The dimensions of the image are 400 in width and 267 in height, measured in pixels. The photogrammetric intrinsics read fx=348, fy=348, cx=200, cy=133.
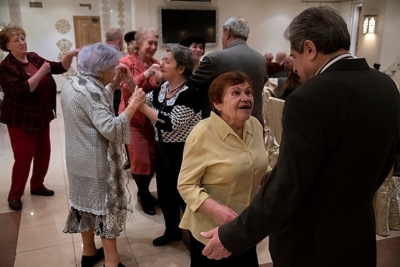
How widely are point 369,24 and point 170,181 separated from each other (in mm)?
6937

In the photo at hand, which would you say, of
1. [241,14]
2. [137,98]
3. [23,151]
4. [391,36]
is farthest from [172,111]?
[241,14]

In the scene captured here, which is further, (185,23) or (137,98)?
(185,23)

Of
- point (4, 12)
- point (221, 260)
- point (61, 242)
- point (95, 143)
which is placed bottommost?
point (61, 242)

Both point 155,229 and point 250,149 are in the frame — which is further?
point 155,229

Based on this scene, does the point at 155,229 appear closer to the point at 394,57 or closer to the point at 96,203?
the point at 96,203

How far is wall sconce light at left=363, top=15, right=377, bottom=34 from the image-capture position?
7480 mm

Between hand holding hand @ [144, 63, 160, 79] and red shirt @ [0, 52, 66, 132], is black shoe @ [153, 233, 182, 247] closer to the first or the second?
hand holding hand @ [144, 63, 160, 79]

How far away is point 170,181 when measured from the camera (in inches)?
Result: 99.2

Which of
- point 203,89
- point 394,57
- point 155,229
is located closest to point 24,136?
point 155,229

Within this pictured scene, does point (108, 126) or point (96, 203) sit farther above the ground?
point (108, 126)

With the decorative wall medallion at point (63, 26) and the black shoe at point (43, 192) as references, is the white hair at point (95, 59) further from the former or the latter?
the decorative wall medallion at point (63, 26)

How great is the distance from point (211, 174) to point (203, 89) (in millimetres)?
904

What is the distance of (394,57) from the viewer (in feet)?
23.7

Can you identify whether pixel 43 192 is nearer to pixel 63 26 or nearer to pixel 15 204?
pixel 15 204
